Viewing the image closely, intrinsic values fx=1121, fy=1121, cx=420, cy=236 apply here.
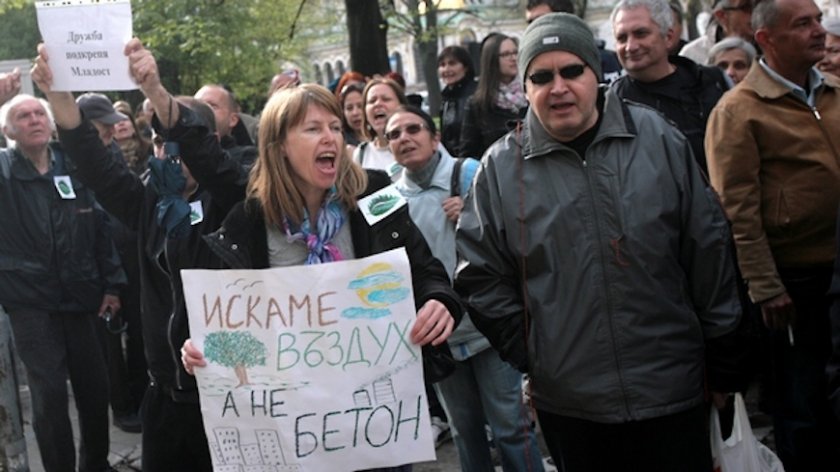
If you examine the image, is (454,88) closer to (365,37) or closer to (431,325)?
(365,37)

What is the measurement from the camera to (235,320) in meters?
3.69

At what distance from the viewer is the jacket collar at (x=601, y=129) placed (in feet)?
11.8

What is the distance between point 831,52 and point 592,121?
3.36 m

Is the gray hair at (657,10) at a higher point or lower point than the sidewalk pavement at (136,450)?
higher

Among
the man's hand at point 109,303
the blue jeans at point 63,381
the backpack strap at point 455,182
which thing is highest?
the backpack strap at point 455,182

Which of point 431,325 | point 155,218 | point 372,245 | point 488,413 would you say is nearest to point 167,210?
point 155,218

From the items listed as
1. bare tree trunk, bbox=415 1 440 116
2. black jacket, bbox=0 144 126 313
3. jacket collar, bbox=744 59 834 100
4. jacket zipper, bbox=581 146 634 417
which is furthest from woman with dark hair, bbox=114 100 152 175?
bare tree trunk, bbox=415 1 440 116

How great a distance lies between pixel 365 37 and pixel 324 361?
9.75m

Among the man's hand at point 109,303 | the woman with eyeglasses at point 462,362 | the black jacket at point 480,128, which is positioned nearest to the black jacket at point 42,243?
the man's hand at point 109,303

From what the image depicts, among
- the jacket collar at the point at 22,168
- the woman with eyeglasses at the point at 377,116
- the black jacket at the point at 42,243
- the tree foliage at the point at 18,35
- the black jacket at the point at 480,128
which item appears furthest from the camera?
the tree foliage at the point at 18,35

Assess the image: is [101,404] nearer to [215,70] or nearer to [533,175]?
[533,175]

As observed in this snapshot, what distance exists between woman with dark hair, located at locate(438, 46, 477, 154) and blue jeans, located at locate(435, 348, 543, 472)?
3.32 metres

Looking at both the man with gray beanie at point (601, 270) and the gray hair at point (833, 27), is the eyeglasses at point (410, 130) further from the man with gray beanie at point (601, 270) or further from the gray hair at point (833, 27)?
the gray hair at point (833, 27)

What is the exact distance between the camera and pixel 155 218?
4.51 m
